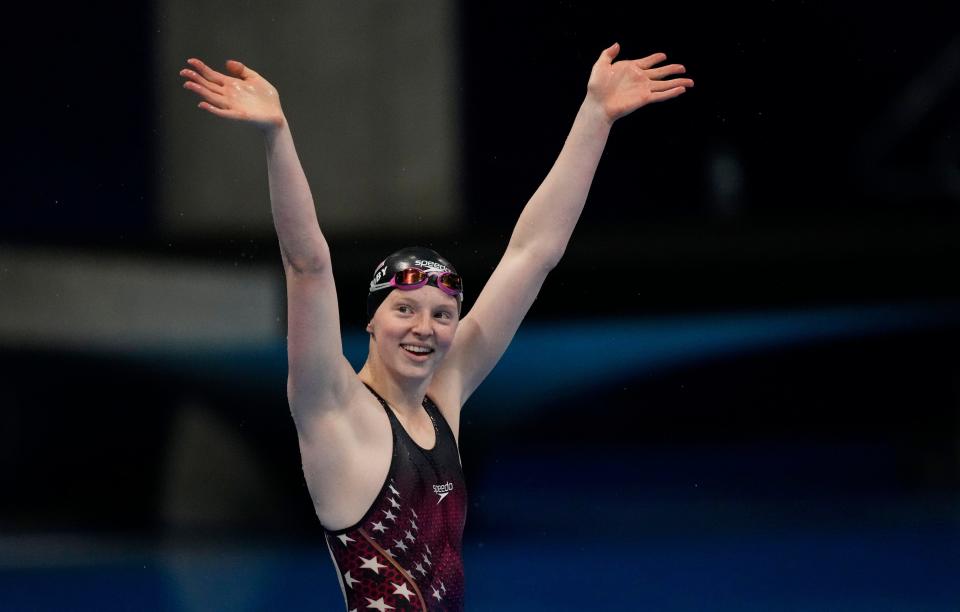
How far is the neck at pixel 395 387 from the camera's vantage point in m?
3.40

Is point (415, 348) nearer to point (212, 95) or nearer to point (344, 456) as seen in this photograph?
point (344, 456)

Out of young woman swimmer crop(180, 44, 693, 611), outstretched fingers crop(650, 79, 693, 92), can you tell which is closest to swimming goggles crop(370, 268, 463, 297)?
young woman swimmer crop(180, 44, 693, 611)

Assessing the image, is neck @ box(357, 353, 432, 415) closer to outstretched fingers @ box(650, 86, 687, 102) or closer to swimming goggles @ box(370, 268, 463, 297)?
swimming goggles @ box(370, 268, 463, 297)

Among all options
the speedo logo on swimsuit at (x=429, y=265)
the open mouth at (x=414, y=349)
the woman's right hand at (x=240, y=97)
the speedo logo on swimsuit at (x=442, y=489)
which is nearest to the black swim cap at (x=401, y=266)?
the speedo logo on swimsuit at (x=429, y=265)

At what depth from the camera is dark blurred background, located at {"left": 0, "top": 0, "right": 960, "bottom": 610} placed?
751 cm

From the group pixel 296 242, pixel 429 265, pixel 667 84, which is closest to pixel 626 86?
pixel 667 84

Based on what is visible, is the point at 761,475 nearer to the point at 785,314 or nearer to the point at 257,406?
the point at 785,314

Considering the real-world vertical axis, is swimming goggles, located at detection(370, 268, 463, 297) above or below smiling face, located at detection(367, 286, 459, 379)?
above

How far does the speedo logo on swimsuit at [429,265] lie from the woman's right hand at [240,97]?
0.61 meters

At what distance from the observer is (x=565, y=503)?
311 inches

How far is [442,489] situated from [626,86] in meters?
1.28

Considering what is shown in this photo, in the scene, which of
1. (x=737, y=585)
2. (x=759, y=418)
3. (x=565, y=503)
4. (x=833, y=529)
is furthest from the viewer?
(x=759, y=418)

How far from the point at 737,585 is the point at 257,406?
3004 millimetres

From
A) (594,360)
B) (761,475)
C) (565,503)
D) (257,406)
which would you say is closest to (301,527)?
(257,406)
